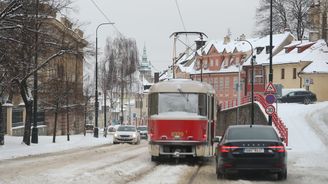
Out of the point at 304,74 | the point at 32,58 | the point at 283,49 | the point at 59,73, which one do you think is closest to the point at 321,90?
the point at 304,74

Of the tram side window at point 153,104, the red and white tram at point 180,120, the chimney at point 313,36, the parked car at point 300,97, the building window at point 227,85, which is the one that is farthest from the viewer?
the building window at point 227,85

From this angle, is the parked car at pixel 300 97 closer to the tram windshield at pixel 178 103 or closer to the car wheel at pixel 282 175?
the tram windshield at pixel 178 103

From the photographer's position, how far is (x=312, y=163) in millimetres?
22328

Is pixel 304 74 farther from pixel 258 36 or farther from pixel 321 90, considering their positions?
pixel 258 36

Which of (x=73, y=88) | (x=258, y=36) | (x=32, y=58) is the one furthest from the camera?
(x=258, y=36)

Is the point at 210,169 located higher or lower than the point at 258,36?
lower

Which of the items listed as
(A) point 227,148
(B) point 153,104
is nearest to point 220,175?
(A) point 227,148

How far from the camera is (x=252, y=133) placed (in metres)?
16.8

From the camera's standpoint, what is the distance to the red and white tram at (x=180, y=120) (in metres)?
21.8

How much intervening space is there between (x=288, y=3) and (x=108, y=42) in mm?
26290

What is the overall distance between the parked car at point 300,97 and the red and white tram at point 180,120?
42.1 m

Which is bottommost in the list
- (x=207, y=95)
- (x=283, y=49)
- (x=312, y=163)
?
(x=312, y=163)

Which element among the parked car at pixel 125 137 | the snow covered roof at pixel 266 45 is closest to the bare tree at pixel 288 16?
the snow covered roof at pixel 266 45

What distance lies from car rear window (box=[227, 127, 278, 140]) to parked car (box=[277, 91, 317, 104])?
47082mm
